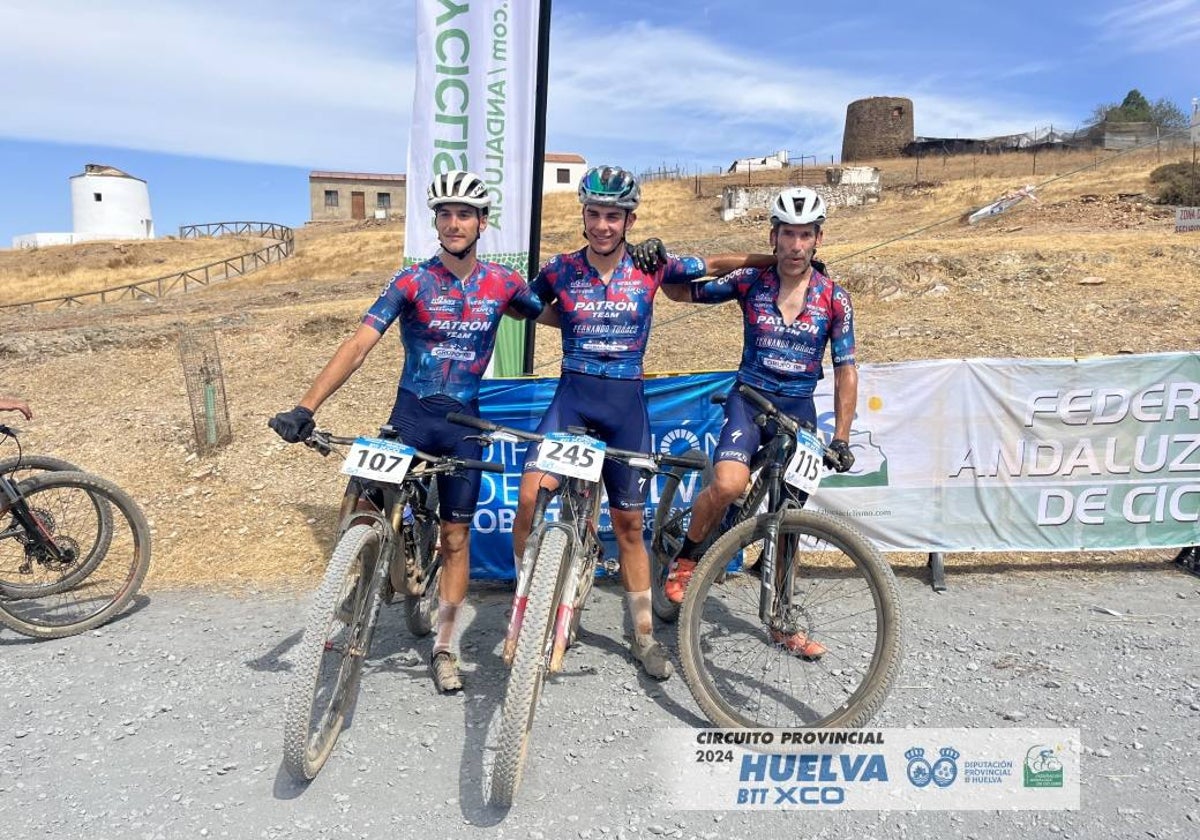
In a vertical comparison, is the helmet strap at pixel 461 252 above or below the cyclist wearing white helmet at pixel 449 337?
above

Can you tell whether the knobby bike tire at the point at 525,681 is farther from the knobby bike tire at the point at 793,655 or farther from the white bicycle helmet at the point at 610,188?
the white bicycle helmet at the point at 610,188

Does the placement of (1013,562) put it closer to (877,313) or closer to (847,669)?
(847,669)

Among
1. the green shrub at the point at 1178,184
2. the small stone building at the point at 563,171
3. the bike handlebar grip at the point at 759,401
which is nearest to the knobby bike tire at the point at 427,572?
the bike handlebar grip at the point at 759,401

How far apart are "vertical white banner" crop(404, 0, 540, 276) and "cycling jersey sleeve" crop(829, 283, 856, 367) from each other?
2.64 metres

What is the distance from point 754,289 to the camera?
408cm

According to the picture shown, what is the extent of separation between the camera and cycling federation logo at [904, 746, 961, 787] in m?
2.99

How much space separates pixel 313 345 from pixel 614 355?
898 cm

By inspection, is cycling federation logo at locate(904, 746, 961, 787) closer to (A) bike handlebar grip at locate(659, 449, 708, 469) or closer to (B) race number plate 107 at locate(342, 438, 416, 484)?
(A) bike handlebar grip at locate(659, 449, 708, 469)

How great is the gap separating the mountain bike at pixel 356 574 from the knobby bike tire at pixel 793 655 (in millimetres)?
1179

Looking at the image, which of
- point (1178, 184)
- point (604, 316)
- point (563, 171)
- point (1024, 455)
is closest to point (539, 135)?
point (604, 316)

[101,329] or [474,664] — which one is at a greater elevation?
[101,329]

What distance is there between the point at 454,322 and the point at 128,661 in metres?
2.56

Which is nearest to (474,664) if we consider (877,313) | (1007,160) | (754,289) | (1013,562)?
(754,289)

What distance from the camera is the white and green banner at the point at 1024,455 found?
16.5ft
